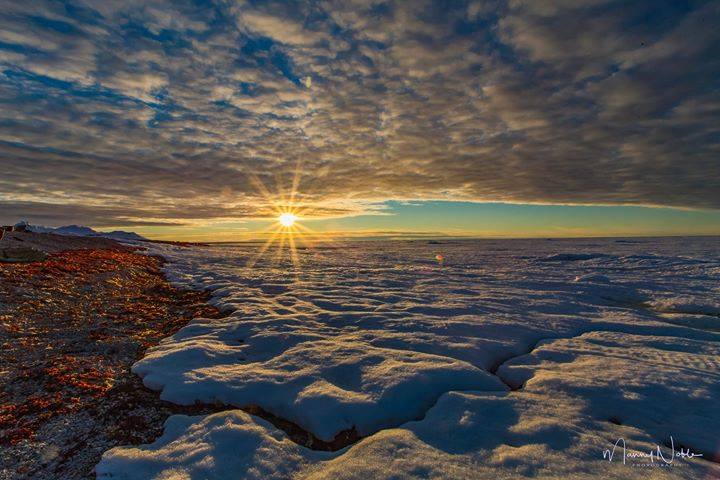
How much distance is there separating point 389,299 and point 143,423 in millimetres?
9749

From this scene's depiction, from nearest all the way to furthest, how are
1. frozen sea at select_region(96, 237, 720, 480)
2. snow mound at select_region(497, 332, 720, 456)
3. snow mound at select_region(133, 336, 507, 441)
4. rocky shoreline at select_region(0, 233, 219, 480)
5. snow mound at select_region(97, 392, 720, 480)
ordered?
snow mound at select_region(97, 392, 720, 480)
frozen sea at select_region(96, 237, 720, 480)
rocky shoreline at select_region(0, 233, 219, 480)
snow mound at select_region(497, 332, 720, 456)
snow mound at select_region(133, 336, 507, 441)

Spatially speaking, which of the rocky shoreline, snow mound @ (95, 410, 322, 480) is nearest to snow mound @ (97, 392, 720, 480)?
snow mound @ (95, 410, 322, 480)

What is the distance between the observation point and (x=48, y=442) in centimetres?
428

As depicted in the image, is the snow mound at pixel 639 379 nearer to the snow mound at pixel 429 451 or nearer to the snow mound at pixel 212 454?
the snow mound at pixel 429 451

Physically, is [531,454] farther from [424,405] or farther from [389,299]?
[389,299]

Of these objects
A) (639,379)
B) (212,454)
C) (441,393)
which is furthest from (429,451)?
(639,379)

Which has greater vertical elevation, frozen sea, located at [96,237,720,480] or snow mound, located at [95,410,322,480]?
frozen sea, located at [96,237,720,480]

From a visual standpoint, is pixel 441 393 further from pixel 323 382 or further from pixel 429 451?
pixel 323 382

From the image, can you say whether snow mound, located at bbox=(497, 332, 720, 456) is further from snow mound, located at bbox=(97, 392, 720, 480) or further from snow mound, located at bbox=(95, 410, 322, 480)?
snow mound, located at bbox=(95, 410, 322, 480)

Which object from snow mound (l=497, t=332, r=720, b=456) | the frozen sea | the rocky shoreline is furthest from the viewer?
snow mound (l=497, t=332, r=720, b=456)

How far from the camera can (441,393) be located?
5.55 metres

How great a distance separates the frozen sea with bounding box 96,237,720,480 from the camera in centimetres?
392

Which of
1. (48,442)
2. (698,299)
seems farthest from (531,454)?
(698,299)

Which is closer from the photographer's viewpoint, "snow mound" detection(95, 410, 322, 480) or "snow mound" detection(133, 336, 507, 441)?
"snow mound" detection(95, 410, 322, 480)
